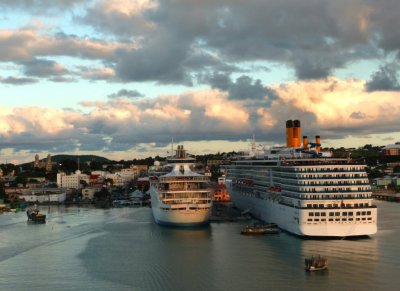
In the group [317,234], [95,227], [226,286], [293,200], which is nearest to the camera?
[226,286]

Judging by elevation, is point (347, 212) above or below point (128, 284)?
above

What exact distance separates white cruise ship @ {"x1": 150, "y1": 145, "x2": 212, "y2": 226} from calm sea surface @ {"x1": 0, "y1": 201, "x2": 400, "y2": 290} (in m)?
1.46

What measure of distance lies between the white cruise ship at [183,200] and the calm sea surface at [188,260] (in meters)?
1.46

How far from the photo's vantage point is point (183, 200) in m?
71.2

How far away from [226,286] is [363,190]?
23369 millimetres

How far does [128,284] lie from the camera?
43000mm

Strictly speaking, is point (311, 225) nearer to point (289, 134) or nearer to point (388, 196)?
point (289, 134)

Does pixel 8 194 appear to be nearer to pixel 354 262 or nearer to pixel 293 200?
pixel 293 200

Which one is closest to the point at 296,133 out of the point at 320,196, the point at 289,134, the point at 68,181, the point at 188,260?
the point at 289,134

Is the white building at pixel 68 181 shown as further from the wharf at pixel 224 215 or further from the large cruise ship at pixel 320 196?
A: the large cruise ship at pixel 320 196

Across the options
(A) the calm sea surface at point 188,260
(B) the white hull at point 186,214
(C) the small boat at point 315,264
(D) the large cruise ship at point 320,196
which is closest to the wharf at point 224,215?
(A) the calm sea surface at point 188,260

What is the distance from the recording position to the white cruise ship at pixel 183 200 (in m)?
70.8

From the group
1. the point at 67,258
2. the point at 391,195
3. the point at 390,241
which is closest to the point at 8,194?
the point at 391,195

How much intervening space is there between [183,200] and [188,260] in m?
19.8
